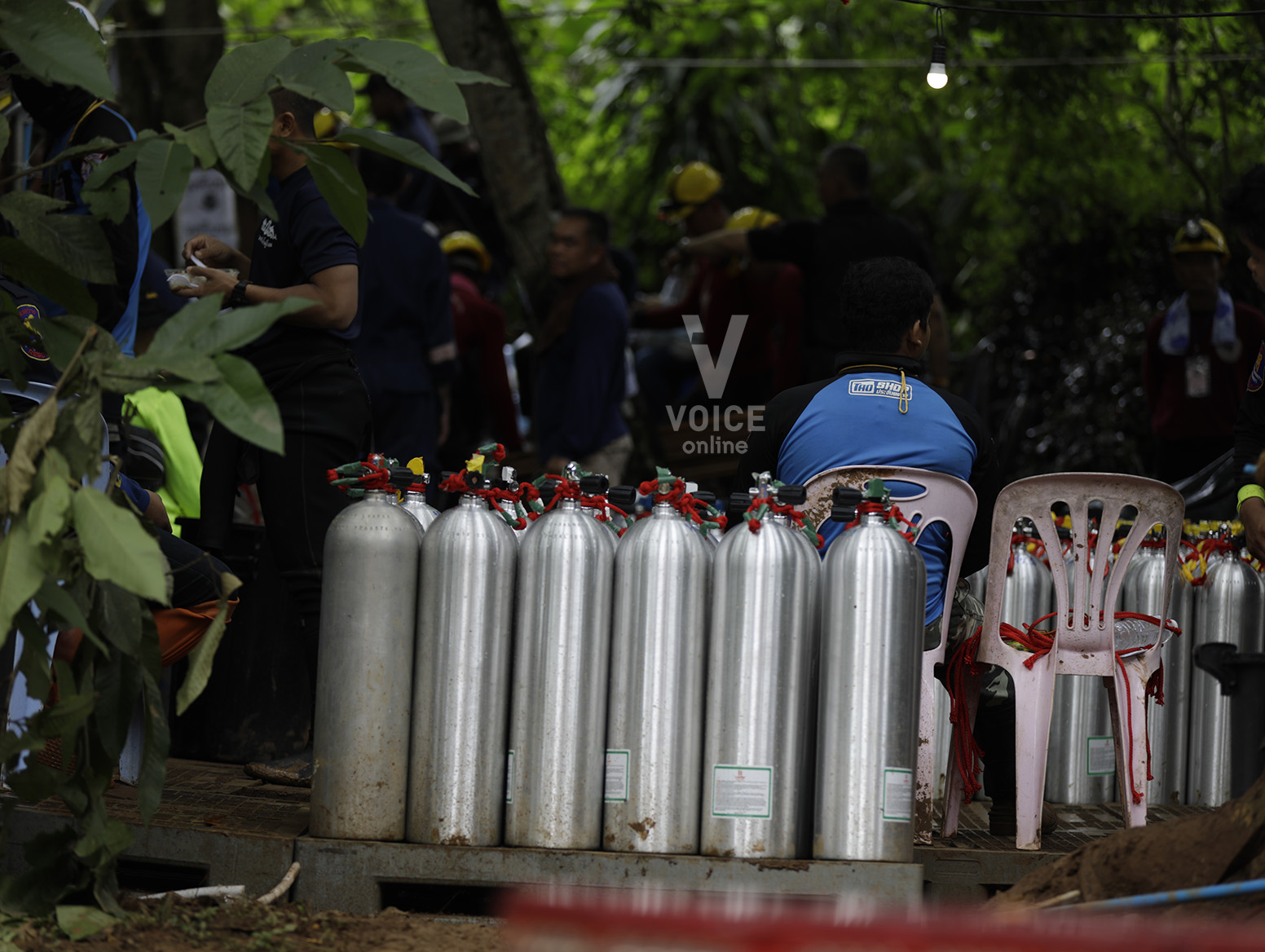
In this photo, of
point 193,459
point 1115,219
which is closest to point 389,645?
point 193,459

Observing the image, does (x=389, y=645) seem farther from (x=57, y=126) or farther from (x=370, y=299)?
(x=370, y=299)

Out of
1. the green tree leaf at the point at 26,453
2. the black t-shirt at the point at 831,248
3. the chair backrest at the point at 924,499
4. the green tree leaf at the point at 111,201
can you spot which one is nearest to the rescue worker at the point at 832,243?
the black t-shirt at the point at 831,248

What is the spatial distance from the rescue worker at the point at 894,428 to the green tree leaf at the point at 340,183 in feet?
4.40

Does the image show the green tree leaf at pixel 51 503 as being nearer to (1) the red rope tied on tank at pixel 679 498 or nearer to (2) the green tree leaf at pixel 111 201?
(2) the green tree leaf at pixel 111 201

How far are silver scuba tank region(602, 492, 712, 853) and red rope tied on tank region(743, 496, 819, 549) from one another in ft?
0.44

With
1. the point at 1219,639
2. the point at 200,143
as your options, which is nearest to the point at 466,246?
the point at 1219,639

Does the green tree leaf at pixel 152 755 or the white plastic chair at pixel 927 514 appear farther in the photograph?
the white plastic chair at pixel 927 514

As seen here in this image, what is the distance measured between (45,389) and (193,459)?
1476mm

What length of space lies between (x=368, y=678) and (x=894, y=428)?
150 cm

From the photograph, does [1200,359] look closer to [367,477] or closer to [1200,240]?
[1200,240]

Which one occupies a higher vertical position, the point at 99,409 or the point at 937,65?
the point at 937,65

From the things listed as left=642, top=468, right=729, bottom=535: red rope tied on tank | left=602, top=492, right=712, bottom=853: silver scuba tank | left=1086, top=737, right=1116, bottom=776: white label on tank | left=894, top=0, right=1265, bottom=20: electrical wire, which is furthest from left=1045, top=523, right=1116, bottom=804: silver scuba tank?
left=894, top=0, right=1265, bottom=20: electrical wire

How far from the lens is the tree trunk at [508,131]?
7.23m

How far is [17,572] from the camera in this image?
2.39m
